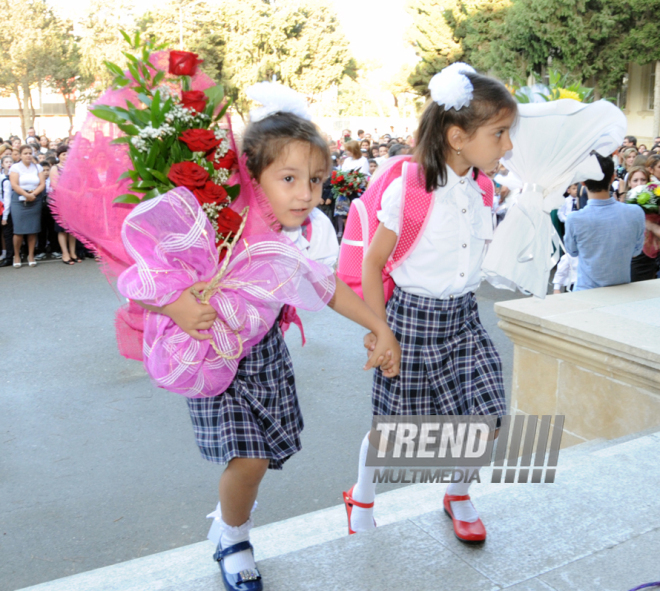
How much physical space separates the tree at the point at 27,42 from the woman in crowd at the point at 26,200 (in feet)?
80.5

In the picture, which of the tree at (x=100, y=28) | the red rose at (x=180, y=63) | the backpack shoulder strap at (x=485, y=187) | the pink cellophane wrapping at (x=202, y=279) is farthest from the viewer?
the tree at (x=100, y=28)

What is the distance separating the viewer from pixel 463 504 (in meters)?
2.43

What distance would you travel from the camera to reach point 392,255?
8.30 ft

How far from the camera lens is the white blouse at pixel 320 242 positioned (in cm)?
227

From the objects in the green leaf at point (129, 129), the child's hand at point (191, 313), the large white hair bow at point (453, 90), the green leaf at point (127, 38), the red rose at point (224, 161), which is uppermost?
the green leaf at point (127, 38)

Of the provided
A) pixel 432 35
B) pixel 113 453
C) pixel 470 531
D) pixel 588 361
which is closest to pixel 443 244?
pixel 470 531

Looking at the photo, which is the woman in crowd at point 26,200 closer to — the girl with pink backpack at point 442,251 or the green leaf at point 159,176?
the girl with pink backpack at point 442,251

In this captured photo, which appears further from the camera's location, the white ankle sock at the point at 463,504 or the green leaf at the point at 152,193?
the white ankle sock at the point at 463,504

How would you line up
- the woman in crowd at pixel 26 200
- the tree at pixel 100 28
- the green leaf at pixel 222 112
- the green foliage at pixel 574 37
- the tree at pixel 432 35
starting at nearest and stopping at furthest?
the green leaf at pixel 222 112
the woman in crowd at pixel 26 200
the green foliage at pixel 574 37
the tree at pixel 100 28
the tree at pixel 432 35

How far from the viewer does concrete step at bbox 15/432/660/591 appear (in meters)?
2.12

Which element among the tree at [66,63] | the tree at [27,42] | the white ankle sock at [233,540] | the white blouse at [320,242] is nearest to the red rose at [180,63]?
the white blouse at [320,242]

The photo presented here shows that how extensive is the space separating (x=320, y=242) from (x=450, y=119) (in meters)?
0.68

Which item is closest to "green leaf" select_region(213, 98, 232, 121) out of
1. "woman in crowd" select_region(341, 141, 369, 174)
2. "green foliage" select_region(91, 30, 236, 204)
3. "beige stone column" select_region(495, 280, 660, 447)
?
"green foliage" select_region(91, 30, 236, 204)

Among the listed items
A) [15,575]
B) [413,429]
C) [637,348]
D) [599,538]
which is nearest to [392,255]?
[413,429]
